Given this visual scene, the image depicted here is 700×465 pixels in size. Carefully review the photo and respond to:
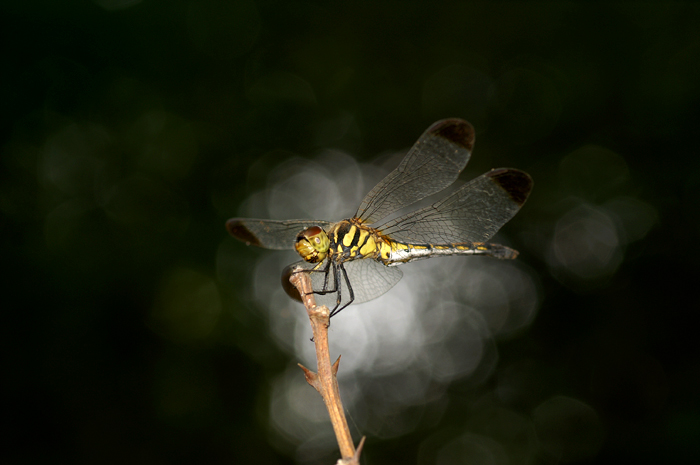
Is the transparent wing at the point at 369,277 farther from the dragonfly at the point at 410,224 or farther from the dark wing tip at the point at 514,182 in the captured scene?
the dark wing tip at the point at 514,182

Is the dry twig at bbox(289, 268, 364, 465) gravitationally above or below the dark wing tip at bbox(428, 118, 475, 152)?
below

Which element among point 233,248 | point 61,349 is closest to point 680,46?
point 233,248

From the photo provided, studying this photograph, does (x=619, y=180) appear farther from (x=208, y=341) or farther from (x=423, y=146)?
(x=208, y=341)

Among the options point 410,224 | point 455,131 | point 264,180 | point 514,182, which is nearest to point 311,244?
point 410,224

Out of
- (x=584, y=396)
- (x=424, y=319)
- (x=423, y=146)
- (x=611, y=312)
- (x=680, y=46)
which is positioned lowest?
(x=584, y=396)

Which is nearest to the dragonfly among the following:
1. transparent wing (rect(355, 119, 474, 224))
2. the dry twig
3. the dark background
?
transparent wing (rect(355, 119, 474, 224))

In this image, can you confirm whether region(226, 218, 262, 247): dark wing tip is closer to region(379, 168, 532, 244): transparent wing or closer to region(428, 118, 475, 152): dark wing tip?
region(379, 168, 532, 244): transparent wing

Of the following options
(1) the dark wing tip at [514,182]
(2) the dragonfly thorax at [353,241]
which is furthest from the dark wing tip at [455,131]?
(2) the dragonfly thorax at [353,241]
